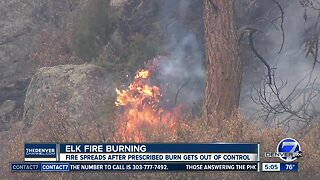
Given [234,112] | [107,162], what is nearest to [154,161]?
→ [107,162]

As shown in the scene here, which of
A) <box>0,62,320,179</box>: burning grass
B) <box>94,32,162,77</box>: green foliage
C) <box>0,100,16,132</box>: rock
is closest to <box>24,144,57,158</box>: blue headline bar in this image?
<box>0,62,320,179</box>: burning grass

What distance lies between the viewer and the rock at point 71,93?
12992 mm

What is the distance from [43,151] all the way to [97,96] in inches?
185

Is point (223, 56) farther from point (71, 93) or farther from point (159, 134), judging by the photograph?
point (71, 93)

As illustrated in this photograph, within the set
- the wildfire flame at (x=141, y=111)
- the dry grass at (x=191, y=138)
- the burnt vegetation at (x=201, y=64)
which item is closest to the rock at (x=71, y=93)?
the burnt vegetation at (x=201, y=64)

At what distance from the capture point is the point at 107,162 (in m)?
8.83

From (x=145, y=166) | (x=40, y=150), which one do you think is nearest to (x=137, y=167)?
(x=145, y=166)

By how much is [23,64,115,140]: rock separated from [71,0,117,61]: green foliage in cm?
89

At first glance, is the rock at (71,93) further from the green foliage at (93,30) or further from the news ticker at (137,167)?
the news ticker at (137,167)

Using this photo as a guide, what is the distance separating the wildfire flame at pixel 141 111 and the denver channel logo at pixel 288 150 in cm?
210

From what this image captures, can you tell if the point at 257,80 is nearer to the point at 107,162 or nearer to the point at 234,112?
the point at 234,112

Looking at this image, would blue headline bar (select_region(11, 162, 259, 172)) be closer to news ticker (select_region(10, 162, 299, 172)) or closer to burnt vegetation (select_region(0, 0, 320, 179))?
news ticker (select_region(10, 162, 299, 172))

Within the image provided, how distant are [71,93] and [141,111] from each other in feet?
7.78

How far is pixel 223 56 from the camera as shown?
11.9m
